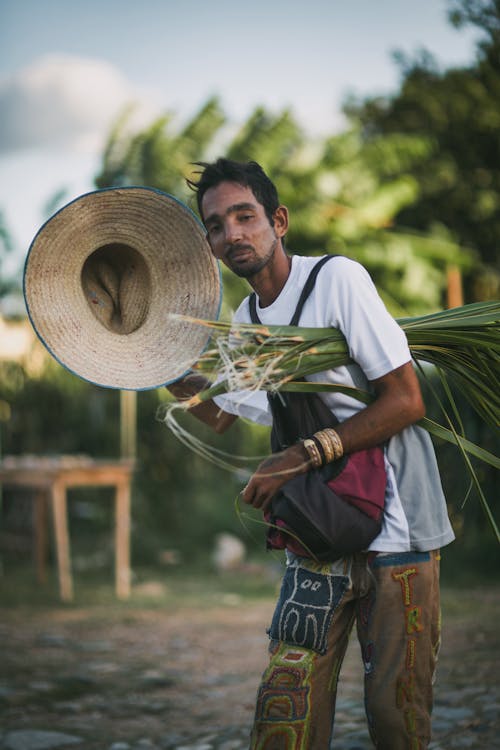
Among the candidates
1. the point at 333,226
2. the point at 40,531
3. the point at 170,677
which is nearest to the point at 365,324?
the point at 170,677

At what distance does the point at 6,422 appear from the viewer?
983 centimetres

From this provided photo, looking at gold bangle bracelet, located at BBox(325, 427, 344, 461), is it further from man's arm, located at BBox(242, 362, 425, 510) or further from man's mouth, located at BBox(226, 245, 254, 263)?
man's mouth, located at BBox(226, 245, 254, 263)

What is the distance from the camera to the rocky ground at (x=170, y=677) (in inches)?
144

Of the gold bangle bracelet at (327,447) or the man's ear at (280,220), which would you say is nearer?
the gold bangle bracelet at (327,447)

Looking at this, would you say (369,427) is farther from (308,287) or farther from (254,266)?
(254,266)

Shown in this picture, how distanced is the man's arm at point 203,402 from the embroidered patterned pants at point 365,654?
560 mm

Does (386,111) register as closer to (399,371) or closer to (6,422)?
(6,422)

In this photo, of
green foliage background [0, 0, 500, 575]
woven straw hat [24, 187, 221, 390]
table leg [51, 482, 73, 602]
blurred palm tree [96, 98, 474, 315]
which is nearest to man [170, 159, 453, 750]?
woven straw hat [24, 187, 221, 390]

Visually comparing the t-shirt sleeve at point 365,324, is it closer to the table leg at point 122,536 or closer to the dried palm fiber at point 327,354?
the dried palm fiber at point 327,354

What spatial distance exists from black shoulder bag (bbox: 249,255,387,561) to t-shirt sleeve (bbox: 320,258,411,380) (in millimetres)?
75

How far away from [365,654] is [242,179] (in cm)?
130

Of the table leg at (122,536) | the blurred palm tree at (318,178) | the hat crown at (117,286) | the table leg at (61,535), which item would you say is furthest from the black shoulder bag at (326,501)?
the blurred palm tree at (318,178)

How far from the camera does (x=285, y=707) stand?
2129mm

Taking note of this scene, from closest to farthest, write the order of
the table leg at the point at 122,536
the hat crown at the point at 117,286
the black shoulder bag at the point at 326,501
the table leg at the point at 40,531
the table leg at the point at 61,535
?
1. the black shoulder bag at the point at 326,501
2. the hat crown at the point at 117,286
3. the table leg at the point at 61,535
4. the table leg at the point at 122,536
5. the table leg at the point at 40,531
